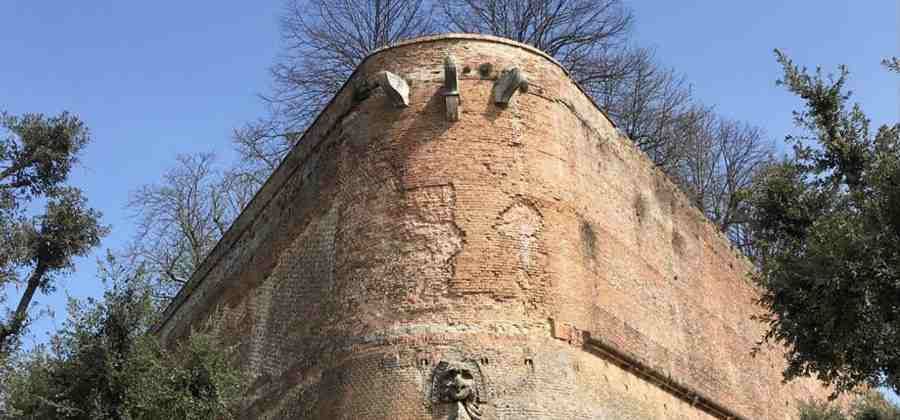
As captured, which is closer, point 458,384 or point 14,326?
point 458,384

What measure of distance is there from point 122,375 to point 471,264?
4502 millimetres

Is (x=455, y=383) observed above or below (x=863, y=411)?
below

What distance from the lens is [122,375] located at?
12461 millimetres

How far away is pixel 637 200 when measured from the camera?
14.4 meters

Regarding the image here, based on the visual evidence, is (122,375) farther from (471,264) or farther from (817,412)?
(817,412)

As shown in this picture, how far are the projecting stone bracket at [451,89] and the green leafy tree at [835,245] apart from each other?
3834 millimetres

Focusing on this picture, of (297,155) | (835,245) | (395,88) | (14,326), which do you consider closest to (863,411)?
(835,245)

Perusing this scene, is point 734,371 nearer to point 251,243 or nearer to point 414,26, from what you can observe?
point 251,243

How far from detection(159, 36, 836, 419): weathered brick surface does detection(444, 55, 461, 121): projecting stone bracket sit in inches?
5.2

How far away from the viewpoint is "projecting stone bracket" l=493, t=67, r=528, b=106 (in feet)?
40.9

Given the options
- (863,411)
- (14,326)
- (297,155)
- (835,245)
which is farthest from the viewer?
(863,411)

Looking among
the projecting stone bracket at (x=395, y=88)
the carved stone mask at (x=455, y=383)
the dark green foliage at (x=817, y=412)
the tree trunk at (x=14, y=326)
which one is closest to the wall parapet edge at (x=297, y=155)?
the projecting stone bracket at (x=395, y=88)

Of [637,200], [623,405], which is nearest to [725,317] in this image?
[637,200]

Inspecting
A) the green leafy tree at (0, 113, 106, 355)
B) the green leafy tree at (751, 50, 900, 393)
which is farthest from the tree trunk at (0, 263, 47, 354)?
the green leafy tree at (751, 50, 900, 393)
